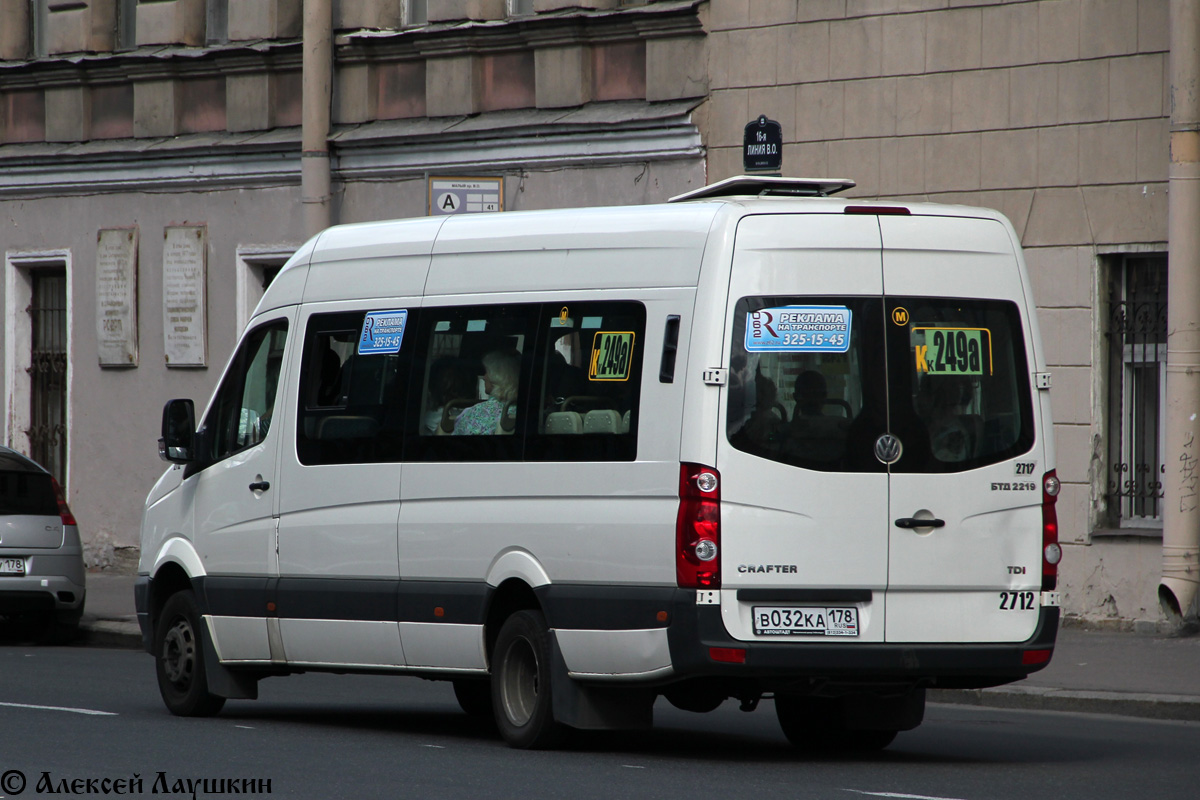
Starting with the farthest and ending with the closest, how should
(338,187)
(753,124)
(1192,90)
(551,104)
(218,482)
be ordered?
(338,187) → (551,104) → (753,124) → (1192,90) → (218,482)

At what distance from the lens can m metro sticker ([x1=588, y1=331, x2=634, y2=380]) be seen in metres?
9.30

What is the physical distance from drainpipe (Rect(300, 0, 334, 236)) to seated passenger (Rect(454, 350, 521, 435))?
33.7 ft

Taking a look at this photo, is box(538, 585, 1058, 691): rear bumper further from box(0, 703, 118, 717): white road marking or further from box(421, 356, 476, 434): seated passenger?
box(0, 703, 118, 717): white road marking

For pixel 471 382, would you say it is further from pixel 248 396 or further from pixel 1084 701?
pixel 1084 701

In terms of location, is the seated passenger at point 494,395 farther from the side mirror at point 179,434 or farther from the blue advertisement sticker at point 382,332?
the side mirror at point 179,434

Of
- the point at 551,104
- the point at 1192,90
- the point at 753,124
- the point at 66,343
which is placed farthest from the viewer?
the point at 66,343

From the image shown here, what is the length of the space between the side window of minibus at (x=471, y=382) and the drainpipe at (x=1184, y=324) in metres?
6.71

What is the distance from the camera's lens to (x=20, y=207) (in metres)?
23.4

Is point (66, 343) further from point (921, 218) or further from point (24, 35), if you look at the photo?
point (921, 218)

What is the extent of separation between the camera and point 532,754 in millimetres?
9445

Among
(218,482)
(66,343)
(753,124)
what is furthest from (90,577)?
(218,482)

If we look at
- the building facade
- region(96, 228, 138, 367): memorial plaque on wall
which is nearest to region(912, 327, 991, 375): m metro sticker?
the building facade

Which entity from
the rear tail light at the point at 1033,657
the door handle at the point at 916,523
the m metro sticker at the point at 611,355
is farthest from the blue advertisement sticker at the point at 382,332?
the rear tail light at the point at 1033,657

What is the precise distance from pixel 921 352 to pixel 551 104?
1040cm
